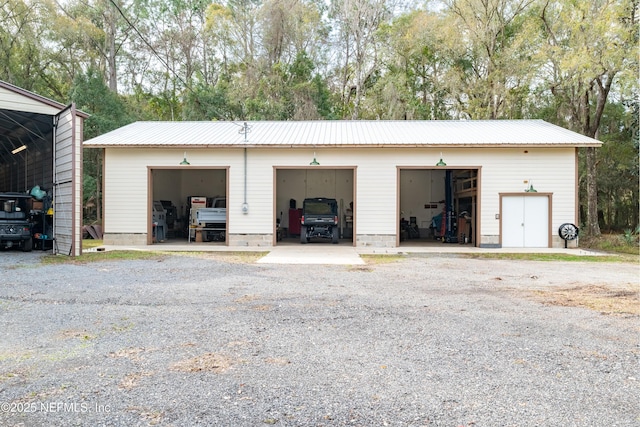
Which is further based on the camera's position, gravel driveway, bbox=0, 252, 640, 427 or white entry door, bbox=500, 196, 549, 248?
white entry door, bbox=500, 196, 549, 248

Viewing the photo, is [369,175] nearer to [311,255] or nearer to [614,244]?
[311,255]

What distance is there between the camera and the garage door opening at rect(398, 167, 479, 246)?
18250mm

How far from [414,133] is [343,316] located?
43.5 ft

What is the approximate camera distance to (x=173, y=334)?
16.1ft

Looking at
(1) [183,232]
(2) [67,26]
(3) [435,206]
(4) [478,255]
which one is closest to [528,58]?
(3) [435,206]

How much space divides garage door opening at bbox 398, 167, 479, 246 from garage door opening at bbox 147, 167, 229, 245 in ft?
22.6

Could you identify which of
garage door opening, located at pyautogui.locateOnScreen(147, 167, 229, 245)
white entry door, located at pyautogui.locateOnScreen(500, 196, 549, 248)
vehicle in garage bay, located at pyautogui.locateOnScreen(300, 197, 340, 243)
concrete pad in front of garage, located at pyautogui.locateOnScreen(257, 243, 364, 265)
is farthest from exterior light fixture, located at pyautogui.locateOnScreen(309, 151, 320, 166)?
white entry door, located at pyautogui.locateOnScreen(500, 196, 549, 248)

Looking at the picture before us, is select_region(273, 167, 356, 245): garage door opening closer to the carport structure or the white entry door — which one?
the white entry door

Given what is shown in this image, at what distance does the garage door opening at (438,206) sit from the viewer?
59.9 feet

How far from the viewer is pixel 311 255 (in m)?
13.5

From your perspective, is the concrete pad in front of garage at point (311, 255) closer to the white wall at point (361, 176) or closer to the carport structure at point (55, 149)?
the white wall at point (361, 176)

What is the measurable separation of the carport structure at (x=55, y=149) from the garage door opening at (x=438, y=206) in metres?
10.5

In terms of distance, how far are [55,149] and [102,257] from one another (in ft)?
12.3

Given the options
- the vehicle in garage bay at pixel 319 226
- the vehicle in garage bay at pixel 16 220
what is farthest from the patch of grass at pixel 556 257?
the vehicle in garage bay at pixel 16 220
